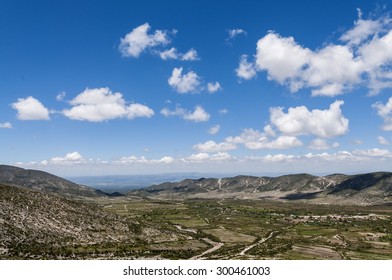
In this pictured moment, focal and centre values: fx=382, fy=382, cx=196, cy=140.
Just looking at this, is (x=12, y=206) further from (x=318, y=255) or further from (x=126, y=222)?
(x=318, y=255)

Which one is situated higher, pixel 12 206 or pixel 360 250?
pixel 12 206

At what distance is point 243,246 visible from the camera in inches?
5354

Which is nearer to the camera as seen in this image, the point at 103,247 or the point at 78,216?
the point at 103,247

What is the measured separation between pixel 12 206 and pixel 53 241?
22.9 metres

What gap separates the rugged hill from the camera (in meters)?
98.2

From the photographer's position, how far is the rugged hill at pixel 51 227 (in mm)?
98175

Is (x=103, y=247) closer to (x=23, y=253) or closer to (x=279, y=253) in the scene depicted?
(x=23, y=253)

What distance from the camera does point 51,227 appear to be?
118 meters

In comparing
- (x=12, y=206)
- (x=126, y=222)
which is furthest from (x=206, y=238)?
(x=12, y=206)

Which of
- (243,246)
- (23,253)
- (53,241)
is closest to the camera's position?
(23,253)
